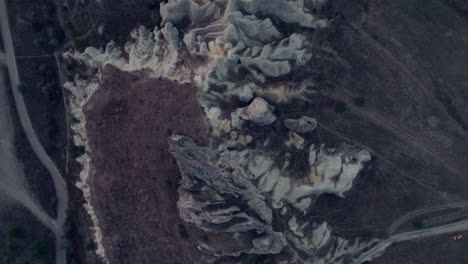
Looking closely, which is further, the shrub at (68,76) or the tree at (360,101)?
the shrub at (68,76)

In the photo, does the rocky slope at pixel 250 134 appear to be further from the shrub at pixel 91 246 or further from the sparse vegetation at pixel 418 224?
the shrub at pixel 91 246

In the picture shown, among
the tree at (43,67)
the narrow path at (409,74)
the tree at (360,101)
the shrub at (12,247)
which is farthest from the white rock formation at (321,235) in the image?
the tree at (43,67)

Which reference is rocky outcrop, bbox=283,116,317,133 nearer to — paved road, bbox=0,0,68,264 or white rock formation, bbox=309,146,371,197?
white rock formation, bbox=309,146,371,197

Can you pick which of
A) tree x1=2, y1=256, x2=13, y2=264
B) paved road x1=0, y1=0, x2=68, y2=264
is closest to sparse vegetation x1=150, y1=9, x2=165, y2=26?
paved road x1=0, y1=0, x2=68, y2=264

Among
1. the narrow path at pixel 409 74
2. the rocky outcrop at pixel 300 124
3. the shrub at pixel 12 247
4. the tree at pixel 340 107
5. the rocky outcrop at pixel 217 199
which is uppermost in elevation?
the narrow path at pixel 409 74

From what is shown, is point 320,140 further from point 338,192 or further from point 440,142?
point 440,142

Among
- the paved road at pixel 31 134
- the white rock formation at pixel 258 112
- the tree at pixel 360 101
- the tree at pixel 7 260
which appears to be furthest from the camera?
the paved road at pixel 31 134
